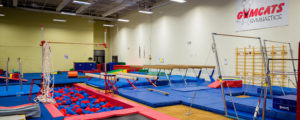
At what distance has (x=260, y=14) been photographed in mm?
7492

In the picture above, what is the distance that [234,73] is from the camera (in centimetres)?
838

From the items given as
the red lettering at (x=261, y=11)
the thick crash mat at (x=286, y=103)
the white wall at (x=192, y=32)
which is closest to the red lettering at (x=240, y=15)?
the white wall at (x=192, y=32)

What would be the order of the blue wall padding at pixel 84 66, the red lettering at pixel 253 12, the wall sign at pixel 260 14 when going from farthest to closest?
the blue wall padding at pixel 84 66 < the red lettering at pixel 253 12 < the wall sign at pixel 260 14

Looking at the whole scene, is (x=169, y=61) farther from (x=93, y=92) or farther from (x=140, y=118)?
(x=140, y=118)

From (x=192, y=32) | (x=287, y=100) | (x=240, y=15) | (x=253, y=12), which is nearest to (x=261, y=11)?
(x=253, y=12)

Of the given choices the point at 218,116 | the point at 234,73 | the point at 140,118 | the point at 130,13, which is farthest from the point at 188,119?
the point at 130,13

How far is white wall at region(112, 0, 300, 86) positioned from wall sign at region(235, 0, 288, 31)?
7.0 inches

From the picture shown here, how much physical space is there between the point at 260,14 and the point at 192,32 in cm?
346

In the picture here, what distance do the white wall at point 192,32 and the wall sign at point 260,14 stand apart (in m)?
0.18

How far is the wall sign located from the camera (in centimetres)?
687

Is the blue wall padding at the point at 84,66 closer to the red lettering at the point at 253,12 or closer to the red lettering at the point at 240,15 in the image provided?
the red lettering at the point at 240,15

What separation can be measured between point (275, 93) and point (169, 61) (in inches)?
266

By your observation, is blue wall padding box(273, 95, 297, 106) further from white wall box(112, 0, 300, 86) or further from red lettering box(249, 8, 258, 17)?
red lettering box(249, 8, 258, 17)

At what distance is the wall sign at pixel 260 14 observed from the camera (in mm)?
6871
